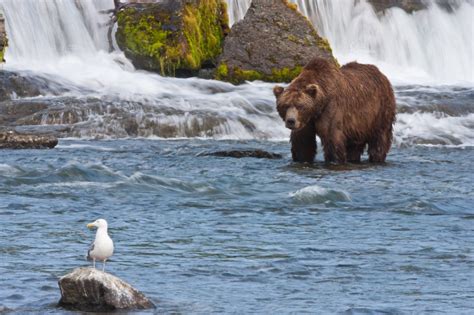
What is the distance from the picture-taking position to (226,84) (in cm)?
2311

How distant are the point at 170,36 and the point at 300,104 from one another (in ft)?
32.1

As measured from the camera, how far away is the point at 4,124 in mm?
19750

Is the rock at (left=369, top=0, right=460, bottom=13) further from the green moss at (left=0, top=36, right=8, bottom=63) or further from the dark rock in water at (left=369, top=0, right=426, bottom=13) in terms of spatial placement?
the green moss at (left=0, top=36, right=8, bottom=63)

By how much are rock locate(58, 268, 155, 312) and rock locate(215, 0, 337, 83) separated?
636 inches

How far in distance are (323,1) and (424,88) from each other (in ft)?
21.5

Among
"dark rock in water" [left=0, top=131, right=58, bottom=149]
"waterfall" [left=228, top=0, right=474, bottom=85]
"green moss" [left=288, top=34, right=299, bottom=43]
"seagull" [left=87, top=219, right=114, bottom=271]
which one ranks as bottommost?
"waterfall" [left=228, top=0, right=474, bottom=85]

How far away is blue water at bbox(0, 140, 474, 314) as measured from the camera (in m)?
8.43

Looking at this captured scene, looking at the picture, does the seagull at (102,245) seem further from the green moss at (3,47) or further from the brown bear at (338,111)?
the green moss at (3,47)

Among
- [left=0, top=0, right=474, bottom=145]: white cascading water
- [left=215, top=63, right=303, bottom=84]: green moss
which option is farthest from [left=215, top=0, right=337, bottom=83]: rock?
[left=0, top=0, right=474, bottom=145]: white cascading water

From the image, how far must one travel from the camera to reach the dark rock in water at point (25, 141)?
16953 millimetres

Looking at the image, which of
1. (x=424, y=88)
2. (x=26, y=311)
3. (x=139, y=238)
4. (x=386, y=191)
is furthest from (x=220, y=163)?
(x=424, y=88)

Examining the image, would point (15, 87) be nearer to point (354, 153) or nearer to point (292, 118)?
point (354, 153)

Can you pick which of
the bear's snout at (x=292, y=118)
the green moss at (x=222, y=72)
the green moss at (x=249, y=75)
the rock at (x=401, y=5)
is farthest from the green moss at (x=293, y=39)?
the bear's snout at (x=292, y=118)

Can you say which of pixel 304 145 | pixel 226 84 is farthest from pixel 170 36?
pixel 304 145
